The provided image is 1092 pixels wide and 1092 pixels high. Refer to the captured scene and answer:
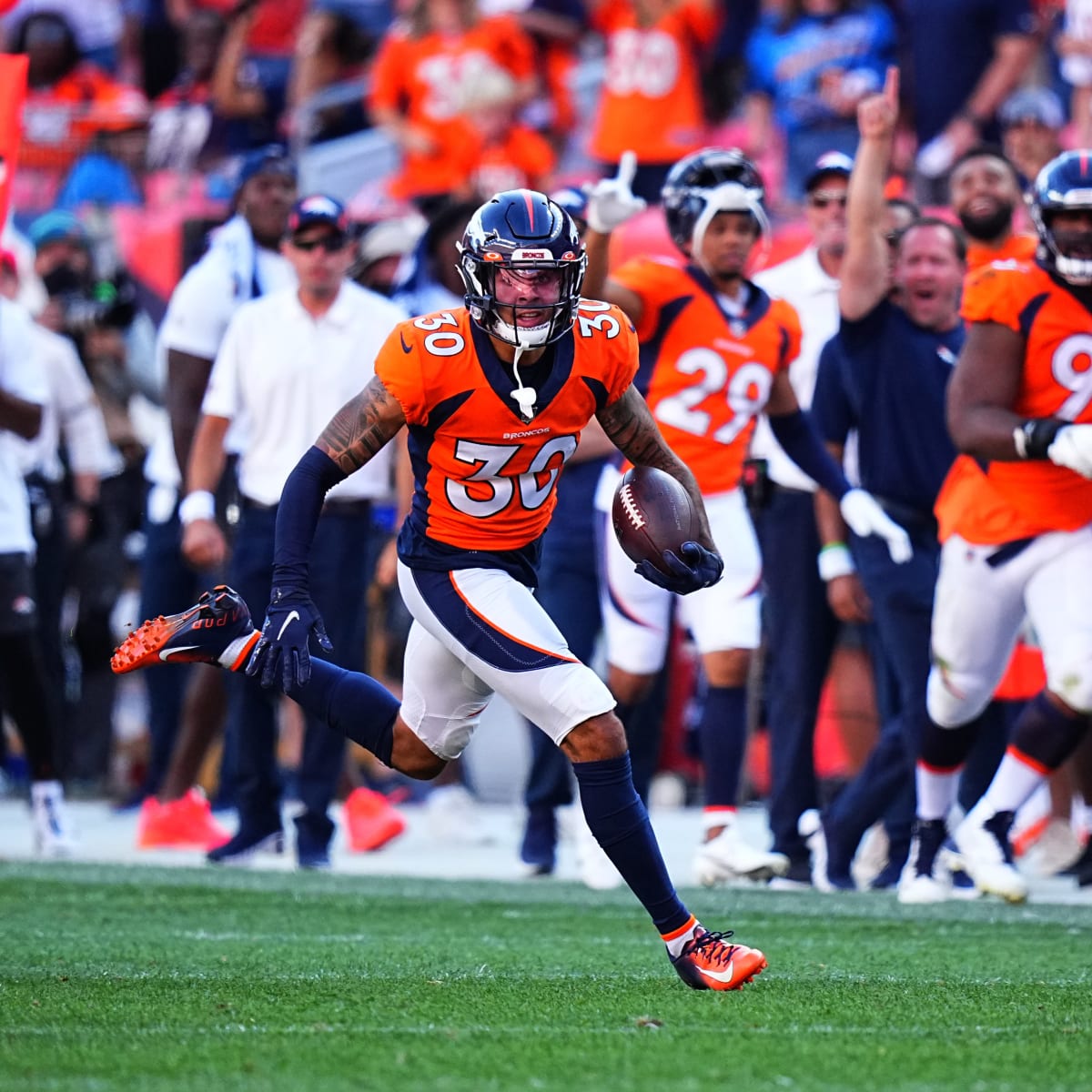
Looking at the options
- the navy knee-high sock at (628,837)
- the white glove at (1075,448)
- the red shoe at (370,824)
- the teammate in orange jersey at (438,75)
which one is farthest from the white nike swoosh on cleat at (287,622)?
the teammate in orange jersey at (438,75)

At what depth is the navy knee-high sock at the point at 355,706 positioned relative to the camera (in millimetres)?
5246

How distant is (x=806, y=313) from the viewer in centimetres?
789

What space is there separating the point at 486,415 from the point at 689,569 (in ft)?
1.83

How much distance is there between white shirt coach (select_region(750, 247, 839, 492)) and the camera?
7.81 m

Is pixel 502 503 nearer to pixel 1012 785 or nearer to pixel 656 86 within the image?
pixel 1012 785

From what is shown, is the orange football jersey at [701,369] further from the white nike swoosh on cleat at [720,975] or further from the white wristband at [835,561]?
the white nike swoosh on cleat at [720,975]

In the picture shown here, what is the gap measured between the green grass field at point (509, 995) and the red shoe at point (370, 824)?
5.09 feet

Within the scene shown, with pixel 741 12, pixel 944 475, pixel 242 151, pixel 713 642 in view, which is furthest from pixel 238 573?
pixel 242 151

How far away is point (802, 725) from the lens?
24.2ft

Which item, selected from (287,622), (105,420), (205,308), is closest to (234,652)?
(287,622)

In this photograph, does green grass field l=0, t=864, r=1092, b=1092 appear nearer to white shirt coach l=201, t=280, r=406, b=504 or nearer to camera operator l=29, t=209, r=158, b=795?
white shirt coach l=201, t=280, r=406, b=504

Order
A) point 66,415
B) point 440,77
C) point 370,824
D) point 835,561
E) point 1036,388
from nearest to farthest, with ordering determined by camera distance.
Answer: point 1036,388
point 835,561
point 370,824
point 66,415
point 440,77

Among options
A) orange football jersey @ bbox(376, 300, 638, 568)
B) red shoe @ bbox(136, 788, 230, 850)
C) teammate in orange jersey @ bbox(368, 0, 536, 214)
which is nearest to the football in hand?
orange football jersey @ bbox(376, 300, 638, 568)

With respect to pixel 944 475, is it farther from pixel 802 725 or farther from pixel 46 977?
pixel 46 977
